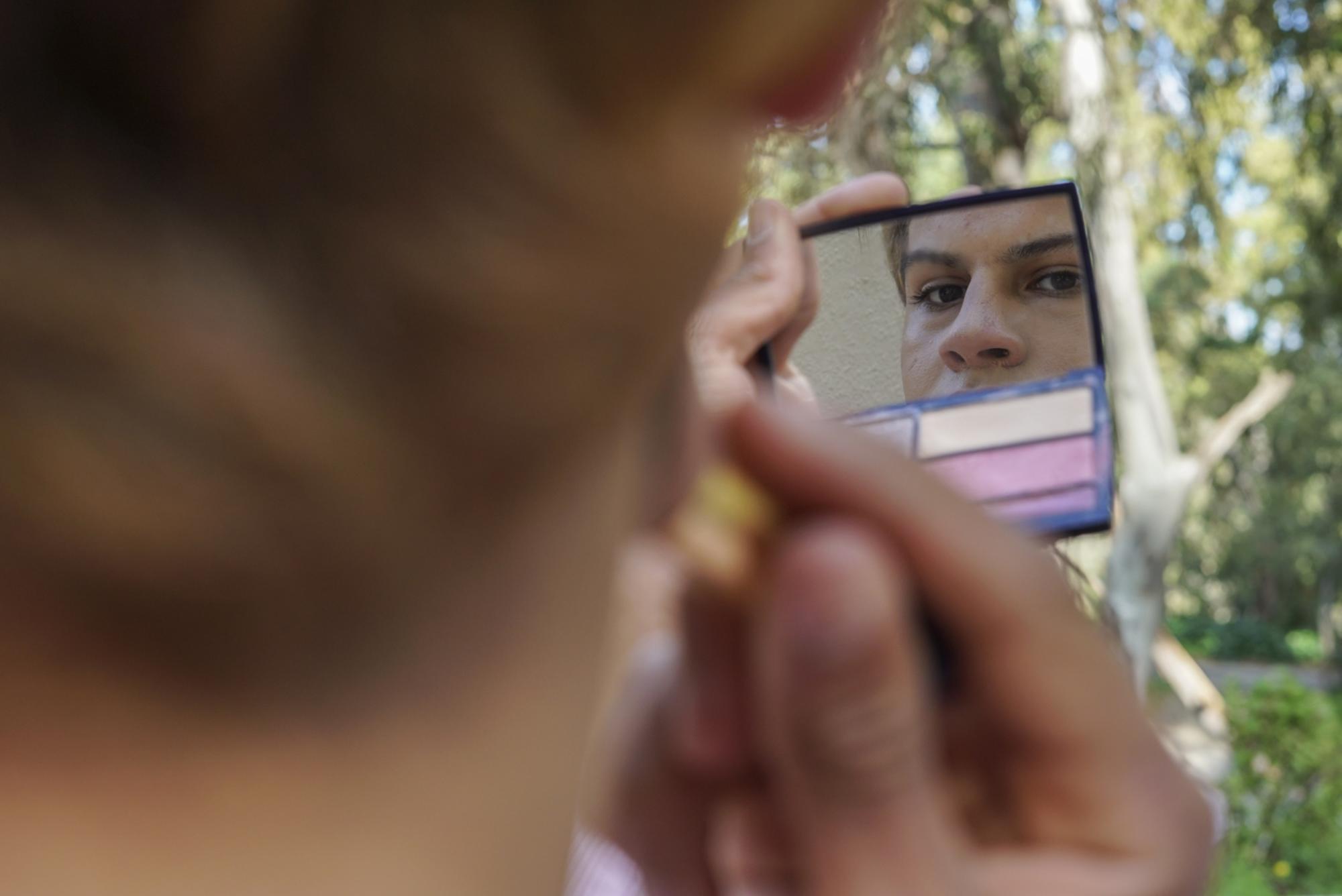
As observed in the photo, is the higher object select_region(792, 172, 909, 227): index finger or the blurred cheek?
select_region(792, 172, 909, 227): index finger

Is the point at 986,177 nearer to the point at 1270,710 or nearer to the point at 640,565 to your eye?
the point at 1270,710

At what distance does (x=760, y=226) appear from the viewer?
1.46 ft

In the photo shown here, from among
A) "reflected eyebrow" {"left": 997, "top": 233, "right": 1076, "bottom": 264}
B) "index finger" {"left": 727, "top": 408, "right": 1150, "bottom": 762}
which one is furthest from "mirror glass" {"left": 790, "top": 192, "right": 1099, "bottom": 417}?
"index finger" {"left": 727, "top": 408, "right": 1150, "bottom": 762}

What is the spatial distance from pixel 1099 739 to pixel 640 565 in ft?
0.58

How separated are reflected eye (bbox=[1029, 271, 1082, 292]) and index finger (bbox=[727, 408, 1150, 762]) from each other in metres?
0.17

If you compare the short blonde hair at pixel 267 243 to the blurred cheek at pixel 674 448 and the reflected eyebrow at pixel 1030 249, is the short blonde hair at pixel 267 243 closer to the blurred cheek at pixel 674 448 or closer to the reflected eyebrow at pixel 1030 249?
the blurred cheek at pixel 674 448

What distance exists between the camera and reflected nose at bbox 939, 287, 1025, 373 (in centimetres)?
45

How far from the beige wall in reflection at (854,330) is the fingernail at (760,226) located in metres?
0.02

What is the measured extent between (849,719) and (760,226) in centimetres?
22

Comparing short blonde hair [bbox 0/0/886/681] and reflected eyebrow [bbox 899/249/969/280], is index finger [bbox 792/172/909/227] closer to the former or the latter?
reflected eyebrow [bbox 899/249/969/280]

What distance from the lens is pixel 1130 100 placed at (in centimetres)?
318

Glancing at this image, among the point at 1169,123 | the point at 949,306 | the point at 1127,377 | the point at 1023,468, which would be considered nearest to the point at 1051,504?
the point at 1023,468

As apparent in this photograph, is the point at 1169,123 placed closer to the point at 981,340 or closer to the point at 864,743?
the point at 981,340

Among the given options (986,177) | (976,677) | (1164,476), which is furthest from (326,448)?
(986,177)
